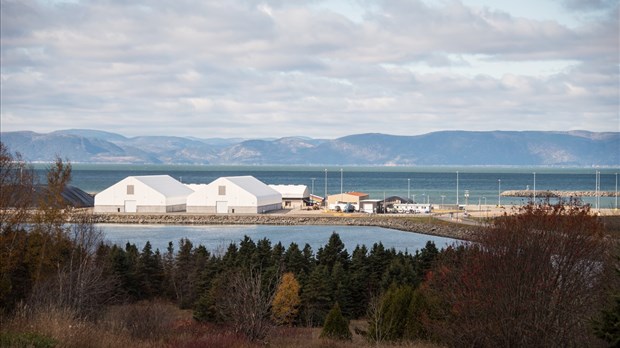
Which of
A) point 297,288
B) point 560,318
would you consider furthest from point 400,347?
point 297,288

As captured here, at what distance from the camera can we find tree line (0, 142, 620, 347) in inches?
484

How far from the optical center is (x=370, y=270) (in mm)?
26406

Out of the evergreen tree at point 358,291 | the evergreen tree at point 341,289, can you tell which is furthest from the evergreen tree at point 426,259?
the evergreen tree at point 341,289

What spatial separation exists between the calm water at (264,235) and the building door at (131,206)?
669 centimetres

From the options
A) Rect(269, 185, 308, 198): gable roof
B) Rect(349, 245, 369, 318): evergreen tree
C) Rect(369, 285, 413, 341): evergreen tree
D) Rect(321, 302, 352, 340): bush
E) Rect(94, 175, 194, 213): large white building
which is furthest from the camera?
Rect(269, 185, 308, 198): gable roof

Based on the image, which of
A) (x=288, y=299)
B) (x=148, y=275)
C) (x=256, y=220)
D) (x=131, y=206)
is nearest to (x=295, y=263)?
(x=288, y=299)

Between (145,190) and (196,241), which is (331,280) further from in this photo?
(145,190)

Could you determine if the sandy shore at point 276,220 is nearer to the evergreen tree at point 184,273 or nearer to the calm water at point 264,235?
the calm water at point 264,235

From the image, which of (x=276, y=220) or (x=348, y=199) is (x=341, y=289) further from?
(x=348, y=199)

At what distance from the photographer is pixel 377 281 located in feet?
83.5

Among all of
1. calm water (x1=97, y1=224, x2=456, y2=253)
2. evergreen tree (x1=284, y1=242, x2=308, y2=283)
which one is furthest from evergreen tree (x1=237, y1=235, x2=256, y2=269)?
calm water (x1=97, y1=224, x2=456, y2=253)

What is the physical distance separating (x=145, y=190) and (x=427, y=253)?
41.2 meters

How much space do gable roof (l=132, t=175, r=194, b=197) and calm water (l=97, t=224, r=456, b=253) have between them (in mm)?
8573

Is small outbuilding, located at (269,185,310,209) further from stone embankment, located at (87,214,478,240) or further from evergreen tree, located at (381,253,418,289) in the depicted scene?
evergreen tree, located at (381,253,418,289)
